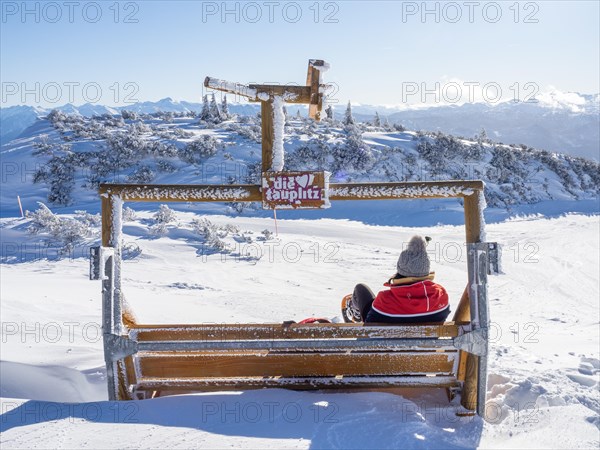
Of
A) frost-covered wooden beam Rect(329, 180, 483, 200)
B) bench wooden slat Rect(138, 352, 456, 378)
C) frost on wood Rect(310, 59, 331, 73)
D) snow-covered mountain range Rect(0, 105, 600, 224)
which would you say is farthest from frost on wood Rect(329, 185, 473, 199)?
snow-covered mountain range Rect(0, 105, 600, 224)

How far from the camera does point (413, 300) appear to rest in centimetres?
353

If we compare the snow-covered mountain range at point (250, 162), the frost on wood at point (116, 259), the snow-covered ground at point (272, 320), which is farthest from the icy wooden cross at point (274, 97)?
the snow-covered mountain range at point (250, 162)

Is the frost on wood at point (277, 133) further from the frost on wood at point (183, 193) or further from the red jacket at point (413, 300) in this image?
the red jacket at point (413, 300)

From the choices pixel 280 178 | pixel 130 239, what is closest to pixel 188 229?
pixel 130 239

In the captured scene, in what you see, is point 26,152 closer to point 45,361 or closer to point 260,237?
point 260,237

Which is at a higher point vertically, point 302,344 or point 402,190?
point 402,190

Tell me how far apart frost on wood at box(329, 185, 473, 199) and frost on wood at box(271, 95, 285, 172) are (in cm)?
39

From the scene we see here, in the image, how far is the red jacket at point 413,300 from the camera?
3.53 metres

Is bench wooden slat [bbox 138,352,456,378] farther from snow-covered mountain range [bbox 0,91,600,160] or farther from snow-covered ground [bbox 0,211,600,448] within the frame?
snow-covered mountain range [bbox 0,91,600,160]

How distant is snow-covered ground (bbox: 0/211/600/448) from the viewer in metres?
2.94

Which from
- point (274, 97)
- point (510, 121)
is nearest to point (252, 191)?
point (274, 97)

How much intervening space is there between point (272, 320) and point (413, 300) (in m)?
3.02

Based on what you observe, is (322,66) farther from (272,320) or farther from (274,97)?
(272,320)

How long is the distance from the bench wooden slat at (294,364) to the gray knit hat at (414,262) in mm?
565
